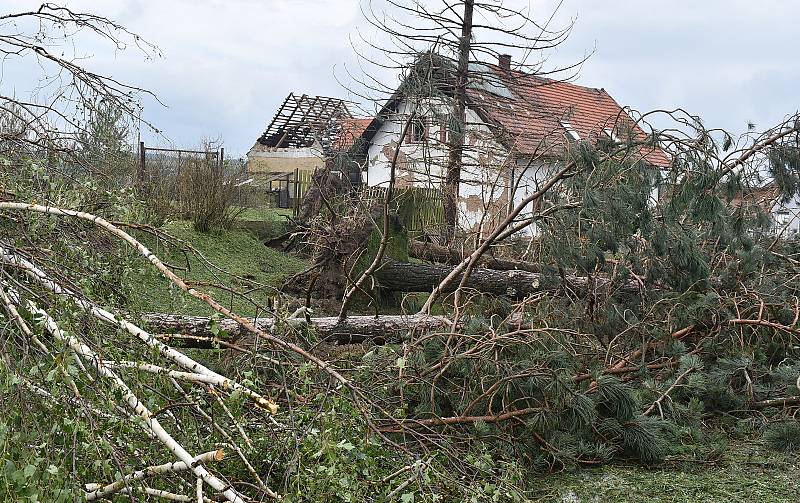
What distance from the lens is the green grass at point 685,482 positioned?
3.91 m

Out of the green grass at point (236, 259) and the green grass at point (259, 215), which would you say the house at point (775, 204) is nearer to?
the green grass at point (236, 259)

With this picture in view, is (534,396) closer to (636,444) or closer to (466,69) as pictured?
(636,444)

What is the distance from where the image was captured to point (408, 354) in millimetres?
4664

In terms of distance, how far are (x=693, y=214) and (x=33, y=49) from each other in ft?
12.0

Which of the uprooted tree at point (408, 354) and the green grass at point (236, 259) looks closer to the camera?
the uprooted tree at point (408, 354)

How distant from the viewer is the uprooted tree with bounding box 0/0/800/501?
2.73 metres

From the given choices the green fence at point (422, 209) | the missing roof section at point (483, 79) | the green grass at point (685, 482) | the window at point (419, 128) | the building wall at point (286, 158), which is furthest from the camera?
the building wall at point (286, 158)

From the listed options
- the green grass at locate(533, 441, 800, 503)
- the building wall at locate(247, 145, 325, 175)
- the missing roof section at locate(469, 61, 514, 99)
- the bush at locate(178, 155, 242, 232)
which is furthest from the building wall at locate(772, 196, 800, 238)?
the building wall at locate(247, 145, 325, 175)

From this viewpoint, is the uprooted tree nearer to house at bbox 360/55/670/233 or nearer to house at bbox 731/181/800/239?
house at bbox 731/181/800/239

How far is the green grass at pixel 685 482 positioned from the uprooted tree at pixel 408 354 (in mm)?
117

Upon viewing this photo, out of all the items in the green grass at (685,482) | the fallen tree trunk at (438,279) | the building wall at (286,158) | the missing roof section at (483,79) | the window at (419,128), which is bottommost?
the green grass at (685,482)

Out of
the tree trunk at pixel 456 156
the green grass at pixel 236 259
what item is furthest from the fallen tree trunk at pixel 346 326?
the tree trunk at pixel 456 156

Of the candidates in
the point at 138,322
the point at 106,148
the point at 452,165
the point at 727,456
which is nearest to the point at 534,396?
the point at 727,456

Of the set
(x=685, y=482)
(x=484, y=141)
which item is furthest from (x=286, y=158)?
(x=685, y=482)
